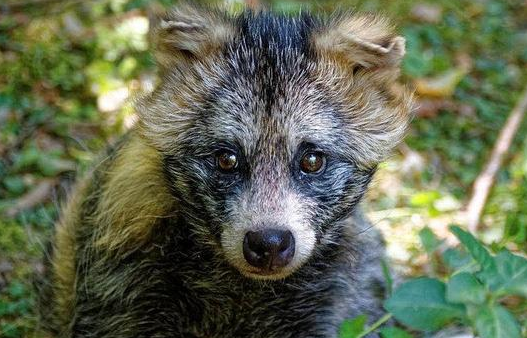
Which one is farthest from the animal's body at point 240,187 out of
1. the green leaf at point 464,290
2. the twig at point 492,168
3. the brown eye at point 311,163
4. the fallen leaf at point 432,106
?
the fallen leaf at point 432,106

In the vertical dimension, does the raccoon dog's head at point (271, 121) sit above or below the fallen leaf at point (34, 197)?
above

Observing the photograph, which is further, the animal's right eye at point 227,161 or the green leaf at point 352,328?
the animal's right eye at point 227,161

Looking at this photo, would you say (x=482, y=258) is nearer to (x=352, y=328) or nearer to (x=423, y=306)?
(x=423, y=306)

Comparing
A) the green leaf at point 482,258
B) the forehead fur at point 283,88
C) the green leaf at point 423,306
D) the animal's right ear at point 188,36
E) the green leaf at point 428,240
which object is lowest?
the green leaf at point 428,240

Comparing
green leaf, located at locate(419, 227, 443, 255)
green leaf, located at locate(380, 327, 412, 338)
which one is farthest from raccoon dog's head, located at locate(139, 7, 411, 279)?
green leaf, located at locate(419, 227, 443, 255)

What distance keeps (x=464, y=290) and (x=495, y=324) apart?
0.53 feet

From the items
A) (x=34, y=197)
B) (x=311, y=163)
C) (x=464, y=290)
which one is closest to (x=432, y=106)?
(x=34, y=197)

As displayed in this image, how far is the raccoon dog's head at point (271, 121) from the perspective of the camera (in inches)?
154

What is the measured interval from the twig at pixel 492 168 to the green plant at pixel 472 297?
2.30m

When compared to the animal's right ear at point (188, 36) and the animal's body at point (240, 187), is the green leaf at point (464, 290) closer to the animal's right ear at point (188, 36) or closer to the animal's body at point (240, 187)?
the animal's body at point (240, 187)

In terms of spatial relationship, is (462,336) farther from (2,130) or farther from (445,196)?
(2,130)

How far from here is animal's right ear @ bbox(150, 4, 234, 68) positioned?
4.12 metres

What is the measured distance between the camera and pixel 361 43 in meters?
4.14

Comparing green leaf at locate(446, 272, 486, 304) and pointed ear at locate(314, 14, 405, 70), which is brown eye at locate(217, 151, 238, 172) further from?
green leaf at locate(446, 272, 486, 304)
